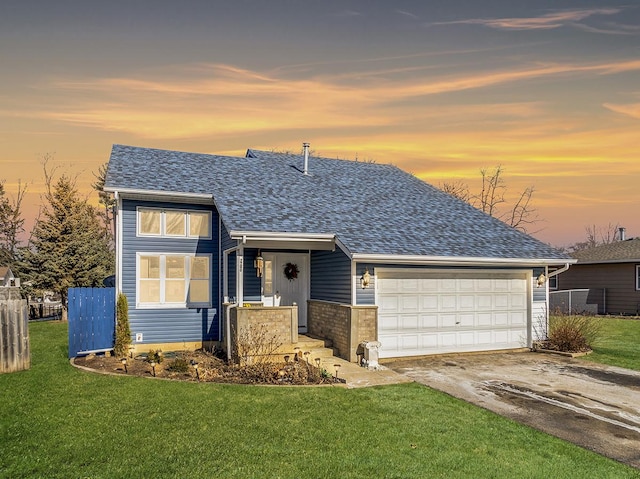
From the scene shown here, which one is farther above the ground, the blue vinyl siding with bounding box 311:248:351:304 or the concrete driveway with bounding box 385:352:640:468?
the blue vinyl siding with bounding box 311:248:351:304

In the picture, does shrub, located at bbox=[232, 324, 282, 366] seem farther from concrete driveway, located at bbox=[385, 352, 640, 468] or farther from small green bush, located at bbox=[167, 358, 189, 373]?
concrete driveway, located at bbox=[385, 352, 640, 468]

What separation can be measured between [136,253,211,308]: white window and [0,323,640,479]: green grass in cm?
449

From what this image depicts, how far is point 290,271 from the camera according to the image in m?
14.9

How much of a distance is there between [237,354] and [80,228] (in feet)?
63.8

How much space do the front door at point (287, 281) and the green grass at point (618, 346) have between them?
825 centimetres

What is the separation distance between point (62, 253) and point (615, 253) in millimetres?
31722

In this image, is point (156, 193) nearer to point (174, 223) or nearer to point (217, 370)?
point (174, 223)

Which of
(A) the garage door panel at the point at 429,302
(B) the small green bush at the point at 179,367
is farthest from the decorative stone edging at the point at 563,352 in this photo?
(B) the small green bush at the point at 179,367

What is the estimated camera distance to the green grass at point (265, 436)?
228 inches

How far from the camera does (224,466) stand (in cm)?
576

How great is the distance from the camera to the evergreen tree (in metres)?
26.1

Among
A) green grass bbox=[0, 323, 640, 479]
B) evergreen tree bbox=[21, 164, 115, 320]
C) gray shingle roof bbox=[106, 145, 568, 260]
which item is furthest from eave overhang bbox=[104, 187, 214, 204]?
evergreen tree bbox=[21, 164, 115, 320]

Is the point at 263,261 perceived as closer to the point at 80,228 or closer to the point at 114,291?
the point at 114,291

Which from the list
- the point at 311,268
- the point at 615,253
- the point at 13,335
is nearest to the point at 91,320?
the point at 13,335
